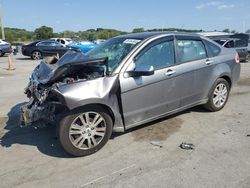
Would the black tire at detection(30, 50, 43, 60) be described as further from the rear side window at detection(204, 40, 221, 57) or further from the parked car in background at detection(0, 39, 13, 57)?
the rear side window at detection(204, 40, 221, 57)

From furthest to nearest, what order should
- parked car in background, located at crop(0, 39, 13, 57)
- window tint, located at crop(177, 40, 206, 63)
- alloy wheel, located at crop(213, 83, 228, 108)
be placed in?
1. parked car in background, located at crop(0, 39, 13, 57)
2. alloy wheel, located at crop(213, 83, 228, 108)
3. window tint, located at crop(177, 40, 206, 63)

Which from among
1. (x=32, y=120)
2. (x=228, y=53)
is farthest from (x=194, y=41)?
(x=32, y=120)

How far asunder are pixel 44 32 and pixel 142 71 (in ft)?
171

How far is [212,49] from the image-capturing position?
618cm

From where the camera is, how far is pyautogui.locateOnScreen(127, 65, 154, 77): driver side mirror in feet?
15.1

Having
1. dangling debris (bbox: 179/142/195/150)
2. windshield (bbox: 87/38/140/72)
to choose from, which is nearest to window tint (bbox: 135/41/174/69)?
windshield (bbox: 87/38/140/72)

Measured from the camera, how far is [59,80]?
4.69m

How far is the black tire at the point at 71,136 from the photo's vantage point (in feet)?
13.9

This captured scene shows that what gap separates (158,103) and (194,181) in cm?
172

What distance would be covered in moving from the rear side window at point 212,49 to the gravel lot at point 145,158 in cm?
124

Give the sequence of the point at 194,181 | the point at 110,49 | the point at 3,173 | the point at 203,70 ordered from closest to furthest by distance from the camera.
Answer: the point at 194,181
the point at 3,173
the point at 110,49
the point at 203,70

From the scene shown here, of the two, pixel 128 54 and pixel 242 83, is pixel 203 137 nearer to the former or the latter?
pixel 128 54

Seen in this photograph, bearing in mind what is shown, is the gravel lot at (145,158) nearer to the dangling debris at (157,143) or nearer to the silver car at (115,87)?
the dangling debris at (157,143)

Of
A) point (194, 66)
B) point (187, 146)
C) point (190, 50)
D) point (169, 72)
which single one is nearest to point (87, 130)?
point (187, 146)
